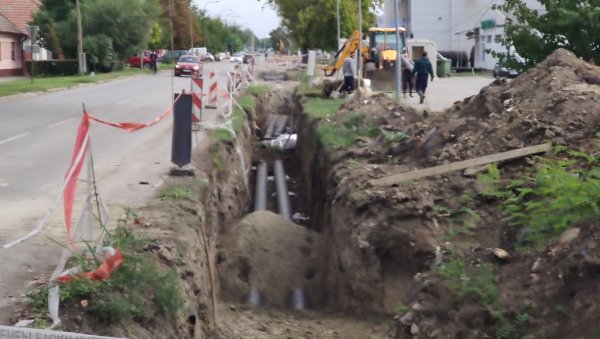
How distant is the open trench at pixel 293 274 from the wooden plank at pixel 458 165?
35.4 inches

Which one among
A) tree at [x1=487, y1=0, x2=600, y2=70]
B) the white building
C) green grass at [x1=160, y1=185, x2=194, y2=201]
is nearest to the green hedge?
the white building

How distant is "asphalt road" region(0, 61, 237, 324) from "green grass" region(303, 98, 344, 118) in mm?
3538

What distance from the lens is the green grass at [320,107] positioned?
72.0 ft

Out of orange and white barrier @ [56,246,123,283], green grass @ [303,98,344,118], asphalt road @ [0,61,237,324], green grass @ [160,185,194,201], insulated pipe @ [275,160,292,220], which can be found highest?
orange and white barrier @ [56,246,123,283]

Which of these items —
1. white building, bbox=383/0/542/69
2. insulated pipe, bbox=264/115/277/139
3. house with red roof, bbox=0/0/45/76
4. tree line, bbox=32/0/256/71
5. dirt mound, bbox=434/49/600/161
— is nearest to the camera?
dirt mound, bbox=434/49/600/161

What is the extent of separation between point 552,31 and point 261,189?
20.6ft

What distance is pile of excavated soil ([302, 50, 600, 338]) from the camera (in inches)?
268

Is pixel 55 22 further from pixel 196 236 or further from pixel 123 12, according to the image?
pixel 196 236

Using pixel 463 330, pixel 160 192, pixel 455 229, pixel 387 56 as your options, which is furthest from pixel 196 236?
pixel 387 56

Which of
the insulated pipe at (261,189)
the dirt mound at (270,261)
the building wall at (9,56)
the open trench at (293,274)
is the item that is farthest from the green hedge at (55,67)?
the dirt mound at (270,261)

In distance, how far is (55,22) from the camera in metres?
61.9

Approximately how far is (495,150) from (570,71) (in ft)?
8.56

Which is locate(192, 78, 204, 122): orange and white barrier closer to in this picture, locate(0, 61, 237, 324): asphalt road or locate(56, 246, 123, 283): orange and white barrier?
locate(0, 61, 237, 324): asphalt road

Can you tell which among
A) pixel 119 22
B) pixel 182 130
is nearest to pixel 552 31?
pixel 182 130
